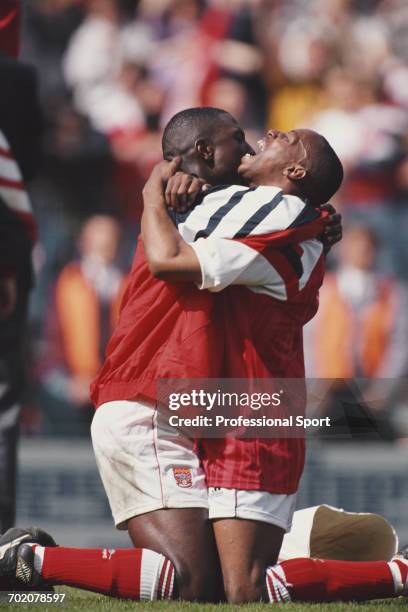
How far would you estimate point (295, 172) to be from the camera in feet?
13.8

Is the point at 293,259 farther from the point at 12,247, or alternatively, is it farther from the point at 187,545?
the point at 12,247

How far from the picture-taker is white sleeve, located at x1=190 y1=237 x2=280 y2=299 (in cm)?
385

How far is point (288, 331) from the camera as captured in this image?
4133 millimetres

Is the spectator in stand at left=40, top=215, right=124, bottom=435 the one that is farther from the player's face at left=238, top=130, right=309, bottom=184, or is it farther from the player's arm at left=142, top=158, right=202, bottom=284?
the player's arm at left=142, top=158, right=202, bottom=284

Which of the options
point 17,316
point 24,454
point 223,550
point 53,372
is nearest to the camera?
point 223,550

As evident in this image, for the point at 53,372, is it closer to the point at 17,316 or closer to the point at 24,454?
the point at 24,454

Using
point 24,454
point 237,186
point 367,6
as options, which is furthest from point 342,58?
point 237,186

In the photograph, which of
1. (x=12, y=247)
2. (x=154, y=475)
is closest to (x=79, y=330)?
(x=12, y=247)

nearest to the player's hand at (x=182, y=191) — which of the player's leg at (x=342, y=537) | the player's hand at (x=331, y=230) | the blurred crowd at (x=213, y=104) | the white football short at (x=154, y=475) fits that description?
the player's hand at (x=331, y=230)

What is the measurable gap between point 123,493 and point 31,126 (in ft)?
8.02

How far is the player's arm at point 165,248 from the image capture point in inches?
151

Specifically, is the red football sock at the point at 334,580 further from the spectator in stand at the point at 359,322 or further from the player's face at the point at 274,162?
the spectator in stand at the point at 359,322

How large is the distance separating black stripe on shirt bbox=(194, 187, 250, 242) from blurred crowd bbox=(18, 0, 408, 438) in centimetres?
540

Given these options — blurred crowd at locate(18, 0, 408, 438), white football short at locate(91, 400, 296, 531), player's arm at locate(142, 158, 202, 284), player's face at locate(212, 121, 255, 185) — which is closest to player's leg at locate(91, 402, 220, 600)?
white football short at locate(91, 400, 296, 531)
